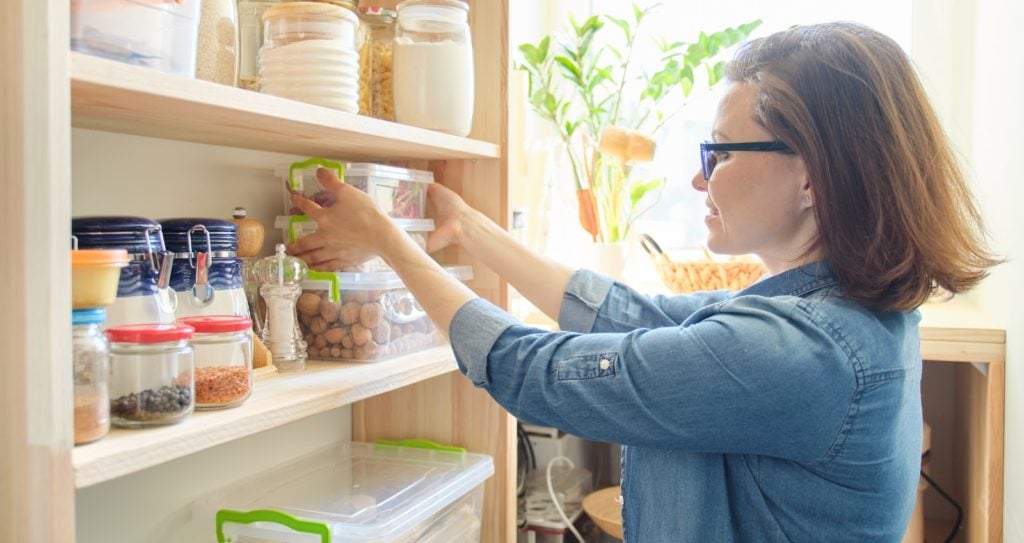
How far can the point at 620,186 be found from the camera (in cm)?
204

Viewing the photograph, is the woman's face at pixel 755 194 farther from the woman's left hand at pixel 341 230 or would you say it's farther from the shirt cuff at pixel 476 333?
the woman's left hand at pixel 341 230

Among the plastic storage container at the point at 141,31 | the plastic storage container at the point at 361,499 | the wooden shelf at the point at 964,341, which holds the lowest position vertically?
the plastic storage container at the point at 361,499

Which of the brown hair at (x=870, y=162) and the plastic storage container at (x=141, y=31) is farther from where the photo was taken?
the brown hair at (x=870, y=162)

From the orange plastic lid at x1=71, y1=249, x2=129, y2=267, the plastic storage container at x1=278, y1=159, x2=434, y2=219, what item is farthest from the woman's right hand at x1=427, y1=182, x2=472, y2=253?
the orange plastic lid at x1=71, y1=249, x2=129, y2=267

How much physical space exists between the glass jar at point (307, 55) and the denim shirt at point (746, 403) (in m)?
0.28

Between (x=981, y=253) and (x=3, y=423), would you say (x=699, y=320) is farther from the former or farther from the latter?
(x=3, y=423)

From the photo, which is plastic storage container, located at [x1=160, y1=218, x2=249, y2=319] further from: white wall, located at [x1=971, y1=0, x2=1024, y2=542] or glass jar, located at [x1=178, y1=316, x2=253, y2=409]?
white wall, located at [x1=971, y1=0, x2=1024, y2=542]

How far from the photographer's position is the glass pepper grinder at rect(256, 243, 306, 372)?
1070mm

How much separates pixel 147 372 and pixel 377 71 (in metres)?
0.57

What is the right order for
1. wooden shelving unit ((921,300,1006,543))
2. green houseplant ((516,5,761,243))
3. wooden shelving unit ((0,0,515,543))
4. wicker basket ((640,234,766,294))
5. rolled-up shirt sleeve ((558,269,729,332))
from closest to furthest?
wooden shelving unit ((0,0,515,543)) → rolled-up shirt sleeve ((558,269,729,332)) → wooden shelving unit ((921,300,1006,543)) → wicker basket ((640,234,766,294)) → green houseplant ((516,5,761,243))

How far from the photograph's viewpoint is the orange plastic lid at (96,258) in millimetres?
680

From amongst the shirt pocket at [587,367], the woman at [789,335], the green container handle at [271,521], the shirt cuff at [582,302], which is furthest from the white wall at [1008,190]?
the green container handle at [271,521]

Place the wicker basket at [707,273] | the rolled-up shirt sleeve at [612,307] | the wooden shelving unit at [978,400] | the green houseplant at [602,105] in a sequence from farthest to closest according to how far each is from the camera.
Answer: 1. the green houseplant at [602,105]
2. the wicker basket at [707,273]
3. the wooden shelving unit at [978,400]
4. the rolled-up shirt sleeve at [612,307]

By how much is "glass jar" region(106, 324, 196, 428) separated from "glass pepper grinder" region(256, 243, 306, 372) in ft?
0.97
